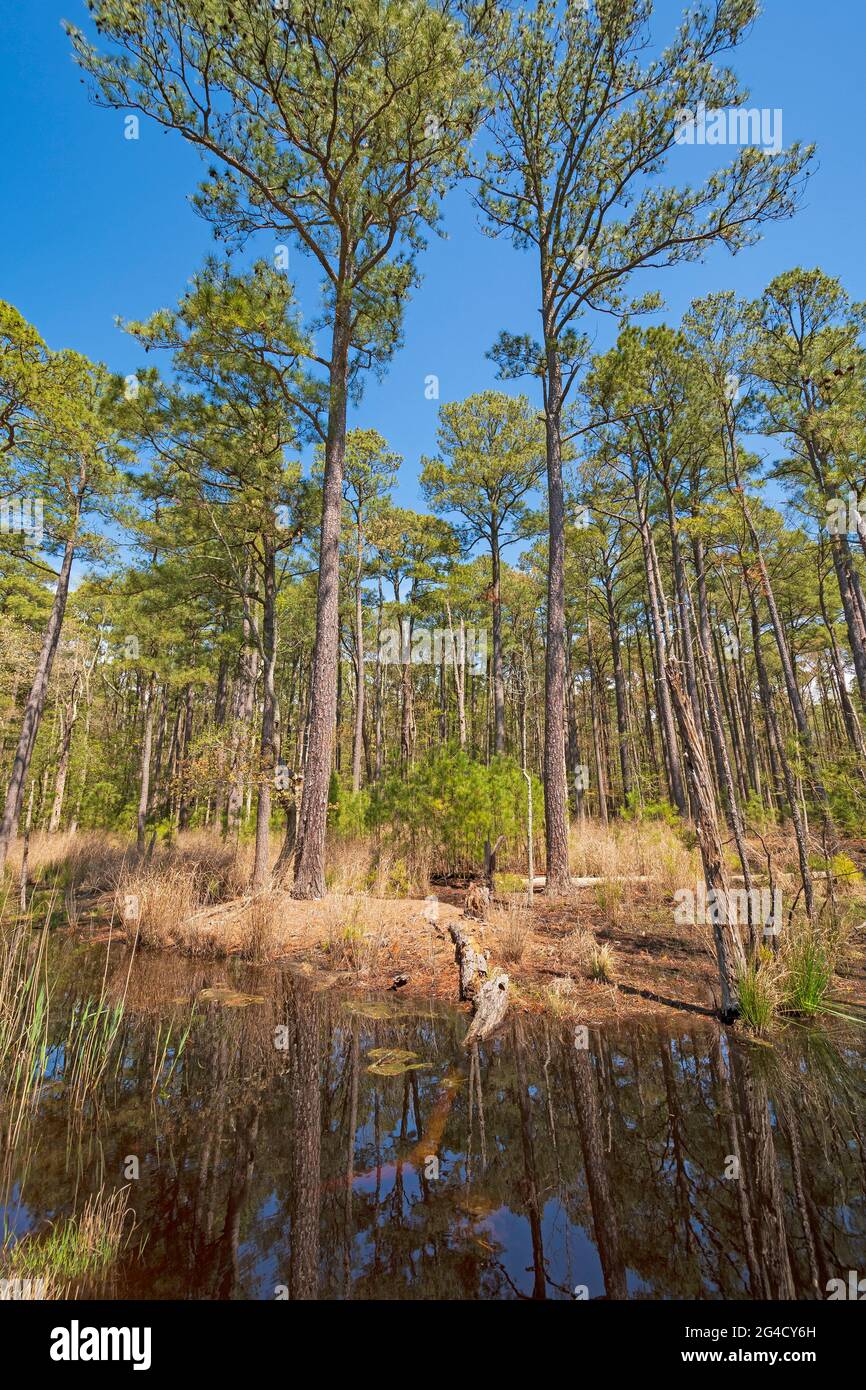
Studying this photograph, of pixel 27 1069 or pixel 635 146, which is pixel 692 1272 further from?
pixel 635 146

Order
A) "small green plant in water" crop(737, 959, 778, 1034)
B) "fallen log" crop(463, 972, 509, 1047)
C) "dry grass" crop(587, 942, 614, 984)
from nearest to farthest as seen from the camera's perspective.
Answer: "small green plant in water" crop(737, 959, 778, 1034) → "fallen log" crop(463, 972, 509, 1047) → "dry grass" crop(587, 942, 614, 984)

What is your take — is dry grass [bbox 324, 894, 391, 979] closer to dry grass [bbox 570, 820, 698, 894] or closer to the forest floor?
the forest floor

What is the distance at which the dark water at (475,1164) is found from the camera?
6.48ft

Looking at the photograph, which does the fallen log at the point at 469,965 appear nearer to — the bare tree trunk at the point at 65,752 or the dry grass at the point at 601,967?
the dry grass at the point at 601,967

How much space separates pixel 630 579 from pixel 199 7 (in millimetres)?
18920

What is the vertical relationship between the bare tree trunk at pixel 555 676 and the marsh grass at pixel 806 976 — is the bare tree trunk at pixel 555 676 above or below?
above

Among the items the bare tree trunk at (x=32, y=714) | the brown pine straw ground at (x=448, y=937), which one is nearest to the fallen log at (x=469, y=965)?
the brown pine straw ground at (x=448, y=937)

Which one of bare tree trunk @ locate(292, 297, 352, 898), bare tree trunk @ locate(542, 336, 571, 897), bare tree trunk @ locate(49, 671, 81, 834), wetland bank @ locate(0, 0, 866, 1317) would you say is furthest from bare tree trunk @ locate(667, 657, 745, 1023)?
bare tree trunk @ locate(49, 671, 81, 834)

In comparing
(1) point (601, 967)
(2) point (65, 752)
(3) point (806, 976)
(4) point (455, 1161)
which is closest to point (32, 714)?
(2) point (65, 752)

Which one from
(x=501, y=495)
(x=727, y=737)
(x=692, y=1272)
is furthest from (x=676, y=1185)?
(x=727, y=737)

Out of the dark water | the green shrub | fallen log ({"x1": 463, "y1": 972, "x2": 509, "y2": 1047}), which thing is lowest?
the dark water

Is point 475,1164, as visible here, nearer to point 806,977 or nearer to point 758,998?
point 758,998

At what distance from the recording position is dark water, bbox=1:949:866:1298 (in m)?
1.97

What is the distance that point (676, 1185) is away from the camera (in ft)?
7.95
